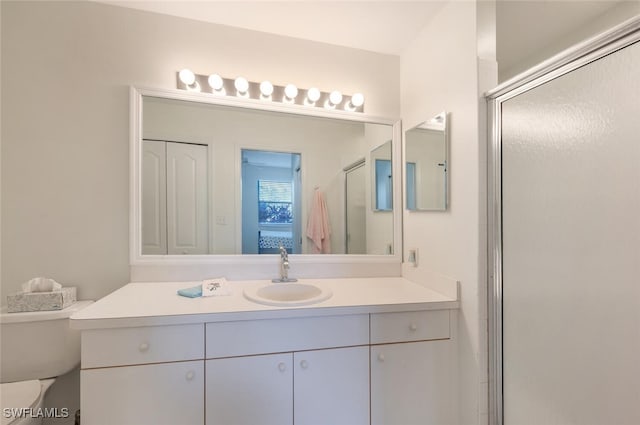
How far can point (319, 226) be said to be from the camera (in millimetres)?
1730

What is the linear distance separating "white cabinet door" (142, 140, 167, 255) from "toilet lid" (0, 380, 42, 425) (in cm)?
66

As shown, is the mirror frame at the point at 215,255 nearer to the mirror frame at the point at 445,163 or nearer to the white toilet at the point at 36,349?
the mirror frame at the point at 445,163

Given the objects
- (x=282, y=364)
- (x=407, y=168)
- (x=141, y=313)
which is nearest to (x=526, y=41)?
(x=407, y=168)

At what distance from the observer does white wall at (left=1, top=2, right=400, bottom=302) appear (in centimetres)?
136

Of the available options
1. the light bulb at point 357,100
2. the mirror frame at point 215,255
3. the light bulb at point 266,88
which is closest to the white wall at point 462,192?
the mirror frame at point 215,255

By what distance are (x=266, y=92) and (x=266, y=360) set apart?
4.64 ft

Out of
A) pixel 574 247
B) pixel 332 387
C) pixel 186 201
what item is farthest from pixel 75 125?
pixel 574 247

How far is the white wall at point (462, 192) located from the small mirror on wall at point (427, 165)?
0.04m

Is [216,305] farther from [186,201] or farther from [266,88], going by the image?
[266,88]

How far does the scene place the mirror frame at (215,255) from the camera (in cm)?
147

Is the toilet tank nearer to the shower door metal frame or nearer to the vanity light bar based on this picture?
the vanity light bar

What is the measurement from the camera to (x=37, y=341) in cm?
120

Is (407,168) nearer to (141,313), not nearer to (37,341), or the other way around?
(141,313)

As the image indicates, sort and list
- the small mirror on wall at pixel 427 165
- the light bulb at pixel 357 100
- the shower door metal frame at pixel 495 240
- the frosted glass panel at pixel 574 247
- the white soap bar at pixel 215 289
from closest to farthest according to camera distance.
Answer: the frosted glass panel at pixel 574 247, the shower door metal frame at pixel 495 240, the white soap bar at pixel 215 289, the small mirror on wall at pixel 427 165, the light bulb at pixel 357 100
